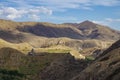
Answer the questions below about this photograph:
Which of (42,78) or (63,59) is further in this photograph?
(63,59)

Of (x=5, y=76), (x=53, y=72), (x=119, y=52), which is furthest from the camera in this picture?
(x=5, y=76)

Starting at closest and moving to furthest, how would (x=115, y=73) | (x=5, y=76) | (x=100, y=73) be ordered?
(x=115, y=73) < (x=100, y=73) < (x=5, y=76)

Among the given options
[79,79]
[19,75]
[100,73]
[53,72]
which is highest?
[100,73]

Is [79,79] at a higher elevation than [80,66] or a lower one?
higher

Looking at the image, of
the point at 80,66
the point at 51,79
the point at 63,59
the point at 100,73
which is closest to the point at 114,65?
the point at 100,73

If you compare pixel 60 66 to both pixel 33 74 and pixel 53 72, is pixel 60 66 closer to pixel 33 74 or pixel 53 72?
pixel 53 72

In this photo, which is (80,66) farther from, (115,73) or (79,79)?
(115,73)

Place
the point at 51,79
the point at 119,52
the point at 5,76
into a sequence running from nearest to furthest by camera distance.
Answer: the point at 119,52
the point at 51,79
the point at 5,76

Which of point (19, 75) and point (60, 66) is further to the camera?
point (19, 75)

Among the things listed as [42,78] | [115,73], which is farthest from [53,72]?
[115,73]

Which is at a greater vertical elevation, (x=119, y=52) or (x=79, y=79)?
(x=119, y=52)
